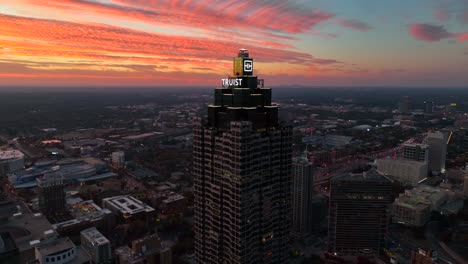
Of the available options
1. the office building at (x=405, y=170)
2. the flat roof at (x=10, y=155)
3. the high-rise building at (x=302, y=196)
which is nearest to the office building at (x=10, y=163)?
the flat roof at (x=10, y=155)

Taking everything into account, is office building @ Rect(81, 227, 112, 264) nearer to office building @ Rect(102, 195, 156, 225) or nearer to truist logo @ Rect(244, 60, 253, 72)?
office building @ Rect(102, 195, 156, 225)

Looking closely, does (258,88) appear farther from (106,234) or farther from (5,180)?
(5,180)

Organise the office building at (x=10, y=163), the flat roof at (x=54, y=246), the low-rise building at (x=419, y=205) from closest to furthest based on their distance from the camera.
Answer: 1. the flat roof at (x=54, y=246)
2. the low-rise building at (x=419, y=205)
3. the office building at (x=10, y=163)

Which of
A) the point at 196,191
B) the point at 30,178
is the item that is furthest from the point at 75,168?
the point at 196,191

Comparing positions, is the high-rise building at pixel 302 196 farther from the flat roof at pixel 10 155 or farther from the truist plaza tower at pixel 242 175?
the flat roof at pixel 10 155

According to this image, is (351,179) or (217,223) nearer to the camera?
(217,223)

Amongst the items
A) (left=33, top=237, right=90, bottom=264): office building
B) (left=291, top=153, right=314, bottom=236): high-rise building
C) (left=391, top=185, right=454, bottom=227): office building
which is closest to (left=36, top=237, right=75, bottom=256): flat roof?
(left=33, top=237, right=90, bottom=264): office building
